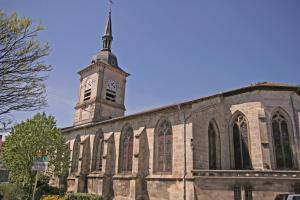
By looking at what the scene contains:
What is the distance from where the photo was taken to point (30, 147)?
19.2 m

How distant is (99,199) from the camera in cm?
1753

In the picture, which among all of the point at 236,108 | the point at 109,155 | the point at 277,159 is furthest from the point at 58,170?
the point at 277,159

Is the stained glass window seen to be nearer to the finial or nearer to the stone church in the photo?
the stone church

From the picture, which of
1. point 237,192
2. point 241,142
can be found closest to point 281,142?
point 241,142

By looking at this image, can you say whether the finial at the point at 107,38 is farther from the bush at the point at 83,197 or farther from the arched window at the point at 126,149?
the bush at the point at 83,197

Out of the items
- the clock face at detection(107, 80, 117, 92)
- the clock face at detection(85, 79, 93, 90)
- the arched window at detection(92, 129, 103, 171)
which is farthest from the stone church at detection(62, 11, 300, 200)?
the clock face at detection(85, 79, 93, 90)

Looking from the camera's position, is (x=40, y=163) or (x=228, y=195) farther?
(x=228, y=195)

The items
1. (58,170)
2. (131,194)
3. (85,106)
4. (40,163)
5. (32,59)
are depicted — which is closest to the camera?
(32,59)

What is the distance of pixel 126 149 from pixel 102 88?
1156 centimetres

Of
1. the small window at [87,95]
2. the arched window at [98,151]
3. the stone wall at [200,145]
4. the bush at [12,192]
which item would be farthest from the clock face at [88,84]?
the bush at [12,192]

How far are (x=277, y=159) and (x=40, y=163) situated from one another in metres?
15.5

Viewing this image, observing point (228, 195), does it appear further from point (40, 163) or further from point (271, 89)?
point (40, 163)

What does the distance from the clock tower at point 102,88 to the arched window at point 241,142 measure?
16916mm

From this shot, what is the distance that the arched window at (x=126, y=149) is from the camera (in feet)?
69.4
